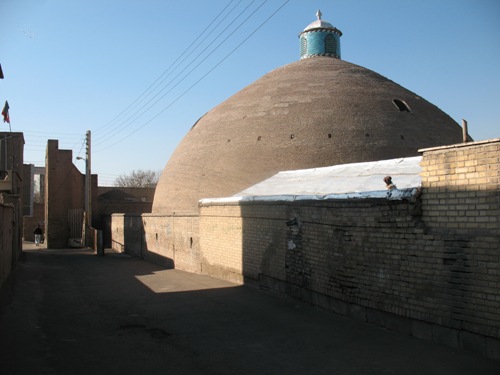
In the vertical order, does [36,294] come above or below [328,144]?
below

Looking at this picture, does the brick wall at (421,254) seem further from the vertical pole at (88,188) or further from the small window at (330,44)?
the vertical pole at (88,188)

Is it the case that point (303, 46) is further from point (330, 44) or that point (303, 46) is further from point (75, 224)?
point (75, 224)

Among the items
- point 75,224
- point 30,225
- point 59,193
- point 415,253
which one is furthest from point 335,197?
point 30,225

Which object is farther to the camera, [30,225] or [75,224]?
[30,225]

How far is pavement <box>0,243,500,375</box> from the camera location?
4.68 m

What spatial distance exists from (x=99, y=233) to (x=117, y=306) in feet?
44.7

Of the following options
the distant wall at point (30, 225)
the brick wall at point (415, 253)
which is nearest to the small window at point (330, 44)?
the brick wall at point (415, 253)

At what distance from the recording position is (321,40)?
72.4 feet

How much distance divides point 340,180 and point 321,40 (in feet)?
39.1

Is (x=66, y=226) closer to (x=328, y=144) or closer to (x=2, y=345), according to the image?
(x=328, y=144)

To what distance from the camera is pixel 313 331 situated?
6.00 m

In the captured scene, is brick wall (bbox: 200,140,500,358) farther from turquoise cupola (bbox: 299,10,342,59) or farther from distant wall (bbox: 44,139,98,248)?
distant wall (bbox: 44,139,98,248)

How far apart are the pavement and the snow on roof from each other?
225cm

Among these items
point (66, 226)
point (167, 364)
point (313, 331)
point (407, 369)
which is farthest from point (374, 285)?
point (66, 226)
